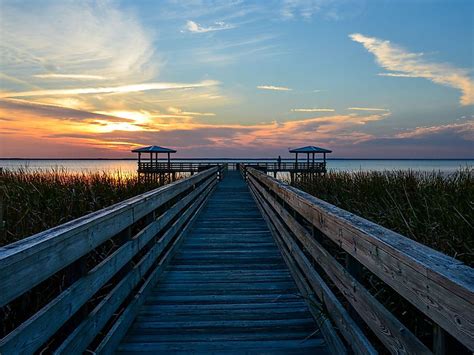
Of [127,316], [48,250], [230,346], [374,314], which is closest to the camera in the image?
[48,250]

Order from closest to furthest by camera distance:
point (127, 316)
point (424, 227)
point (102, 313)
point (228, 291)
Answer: point (102, 313) < point (127, 316) < point (228, 291) < point (424, 227)

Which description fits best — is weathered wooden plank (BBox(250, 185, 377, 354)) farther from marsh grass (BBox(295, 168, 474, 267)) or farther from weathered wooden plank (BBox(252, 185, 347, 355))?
marsh grass (BBox(295, 168, 474, 267))

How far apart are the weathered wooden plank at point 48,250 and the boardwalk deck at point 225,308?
38.1 inches

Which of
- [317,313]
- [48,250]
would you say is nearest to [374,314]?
[317,313]

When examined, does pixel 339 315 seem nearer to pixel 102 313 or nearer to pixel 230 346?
Result: pixel 230 346

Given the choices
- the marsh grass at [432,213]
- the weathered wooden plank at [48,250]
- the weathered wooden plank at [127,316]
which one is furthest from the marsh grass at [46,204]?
the marsh grass at [432,213]

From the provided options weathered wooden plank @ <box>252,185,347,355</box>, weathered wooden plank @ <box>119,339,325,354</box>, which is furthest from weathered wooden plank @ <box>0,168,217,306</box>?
weathered wooden plank @ <box>252,185,347,355</box>

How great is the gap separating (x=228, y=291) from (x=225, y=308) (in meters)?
0.44

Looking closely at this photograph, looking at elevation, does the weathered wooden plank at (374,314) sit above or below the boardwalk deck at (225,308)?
above

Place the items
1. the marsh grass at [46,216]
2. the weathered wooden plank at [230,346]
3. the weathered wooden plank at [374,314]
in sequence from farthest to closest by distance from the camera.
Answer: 1. the marsh grass at [46,216]
2. the weathered wooden plank at [230,346]
3. the weathered wooden plank at [374,314]

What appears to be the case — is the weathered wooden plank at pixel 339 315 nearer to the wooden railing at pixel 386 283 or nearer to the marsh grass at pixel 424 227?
the wooden railing at pixel 386 283

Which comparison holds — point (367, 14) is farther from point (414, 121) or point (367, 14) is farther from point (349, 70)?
point (414, 121)

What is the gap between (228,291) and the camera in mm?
3756

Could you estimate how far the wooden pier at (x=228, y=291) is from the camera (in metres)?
1.37
